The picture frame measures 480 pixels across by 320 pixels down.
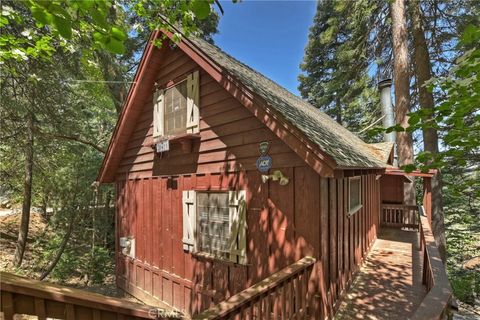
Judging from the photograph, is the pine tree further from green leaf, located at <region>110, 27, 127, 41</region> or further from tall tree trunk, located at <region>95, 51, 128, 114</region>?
green leaf, located at <region>110, 27, 127, 41</region>

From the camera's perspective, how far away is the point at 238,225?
16.0 ft

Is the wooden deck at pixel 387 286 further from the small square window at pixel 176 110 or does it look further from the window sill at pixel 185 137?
the small square window at pixel 176 110

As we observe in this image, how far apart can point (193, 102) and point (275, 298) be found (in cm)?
426

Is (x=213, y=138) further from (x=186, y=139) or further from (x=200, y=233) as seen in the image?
(x=200, y=233)

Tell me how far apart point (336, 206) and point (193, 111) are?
11.7ft

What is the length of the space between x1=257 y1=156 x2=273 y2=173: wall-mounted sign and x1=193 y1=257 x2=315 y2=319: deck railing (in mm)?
1542

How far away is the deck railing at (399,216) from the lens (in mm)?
10336

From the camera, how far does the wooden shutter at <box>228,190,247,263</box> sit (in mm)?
4809

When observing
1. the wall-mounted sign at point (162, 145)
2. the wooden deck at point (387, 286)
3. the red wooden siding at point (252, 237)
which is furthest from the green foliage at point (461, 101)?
the wall-mounted sign at point (162, 145)

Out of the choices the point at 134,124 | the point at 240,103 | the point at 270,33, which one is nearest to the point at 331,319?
the point at 240,103

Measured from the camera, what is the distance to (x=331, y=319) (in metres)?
4.03

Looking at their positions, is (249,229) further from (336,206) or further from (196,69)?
(196,69)

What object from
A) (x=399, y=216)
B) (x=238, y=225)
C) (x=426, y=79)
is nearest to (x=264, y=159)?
(x=238, y=225)

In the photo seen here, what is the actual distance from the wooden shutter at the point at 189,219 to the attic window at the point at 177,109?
4.72 feet
